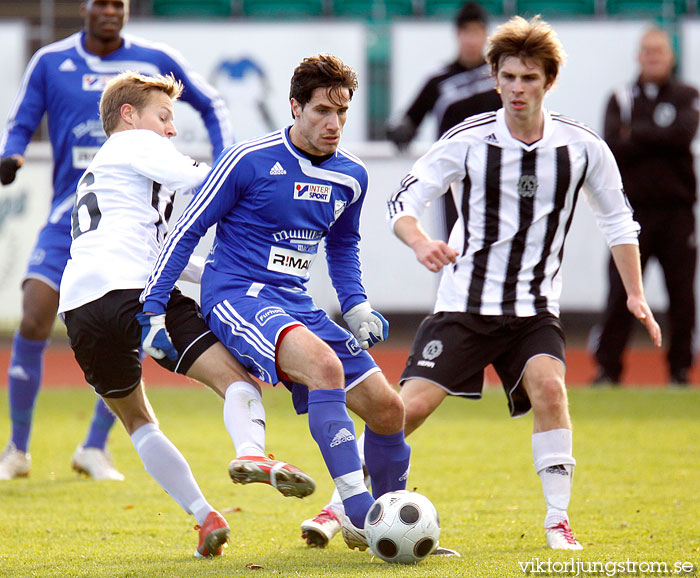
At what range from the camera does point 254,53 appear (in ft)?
47.1

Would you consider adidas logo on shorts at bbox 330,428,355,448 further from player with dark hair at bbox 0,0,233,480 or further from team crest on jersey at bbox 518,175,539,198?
player with dark hair at bbox 0,0,233,480

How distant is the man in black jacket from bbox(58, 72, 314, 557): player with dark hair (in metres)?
5.44

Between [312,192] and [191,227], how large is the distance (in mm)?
448

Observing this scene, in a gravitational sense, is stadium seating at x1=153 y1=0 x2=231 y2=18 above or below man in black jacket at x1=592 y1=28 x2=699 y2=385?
above

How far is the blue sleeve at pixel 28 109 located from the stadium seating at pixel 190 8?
10.8 meters

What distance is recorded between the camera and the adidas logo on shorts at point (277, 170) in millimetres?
3955

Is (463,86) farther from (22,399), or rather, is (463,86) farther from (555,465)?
(555,465)

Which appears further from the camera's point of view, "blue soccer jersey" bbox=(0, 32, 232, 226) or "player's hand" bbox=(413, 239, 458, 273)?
"blue soccer jersey" bbox=(0, 32, 232, 226)

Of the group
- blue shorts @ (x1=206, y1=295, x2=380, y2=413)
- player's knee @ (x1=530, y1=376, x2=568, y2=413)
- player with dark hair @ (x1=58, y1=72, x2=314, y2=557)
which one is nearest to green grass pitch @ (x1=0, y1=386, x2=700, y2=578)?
player with dark hair @ (x1=58, y1=72, x2=314, y2=557)

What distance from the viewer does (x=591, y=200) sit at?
14.9ft

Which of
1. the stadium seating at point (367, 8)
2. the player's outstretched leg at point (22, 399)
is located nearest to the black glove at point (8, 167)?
the player's outstretched leg at point (22, 399)

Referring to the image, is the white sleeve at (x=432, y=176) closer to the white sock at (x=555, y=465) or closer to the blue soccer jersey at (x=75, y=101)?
the white sock at (x=555, y=465)

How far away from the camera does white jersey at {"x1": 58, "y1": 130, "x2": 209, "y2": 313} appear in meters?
4.02

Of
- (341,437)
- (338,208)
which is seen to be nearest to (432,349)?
(338,208)
